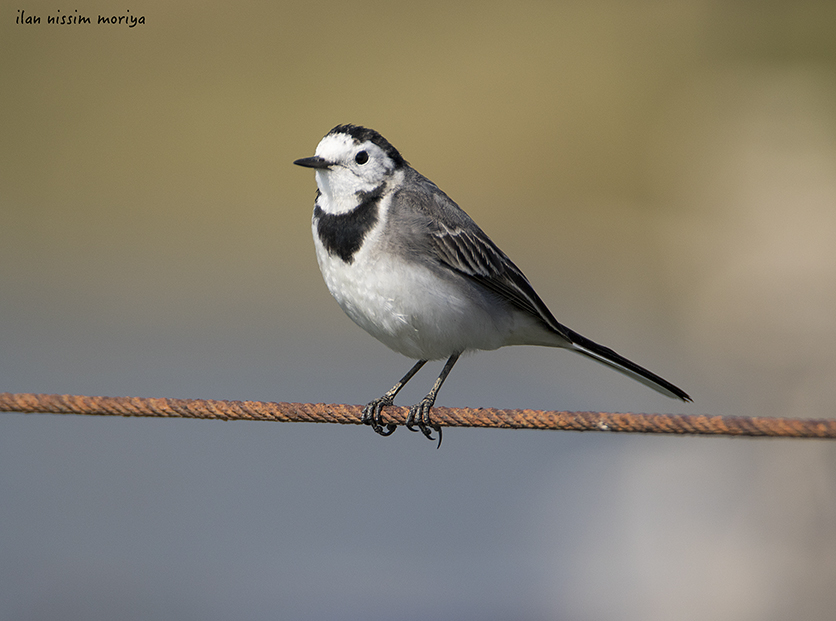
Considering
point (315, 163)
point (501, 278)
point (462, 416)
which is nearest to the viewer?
point (462, 416)

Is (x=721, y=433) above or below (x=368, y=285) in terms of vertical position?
below

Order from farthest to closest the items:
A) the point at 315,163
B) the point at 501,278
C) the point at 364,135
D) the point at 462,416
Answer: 1. the point at 501,278
2. the point at 364,135
3. the point at 315,163
4. the point at 462,416

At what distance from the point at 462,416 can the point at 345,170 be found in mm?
1825

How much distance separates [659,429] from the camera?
2207 millimetres

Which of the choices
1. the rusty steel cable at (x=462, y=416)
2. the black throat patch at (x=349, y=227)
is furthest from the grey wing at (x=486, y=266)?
the rusty steel cable at (x=462, y=416)

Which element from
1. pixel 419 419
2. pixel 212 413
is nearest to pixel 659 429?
pixel 212 413

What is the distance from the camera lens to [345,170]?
4.09m

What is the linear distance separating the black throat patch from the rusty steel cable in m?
1.30

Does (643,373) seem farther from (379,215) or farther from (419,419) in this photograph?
(379,215)

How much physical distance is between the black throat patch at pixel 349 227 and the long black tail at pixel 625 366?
126 centimetres

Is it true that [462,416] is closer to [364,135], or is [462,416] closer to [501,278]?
[501,278]

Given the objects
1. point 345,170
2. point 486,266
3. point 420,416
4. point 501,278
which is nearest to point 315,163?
point 345,170

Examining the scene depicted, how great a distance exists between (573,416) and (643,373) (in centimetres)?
183

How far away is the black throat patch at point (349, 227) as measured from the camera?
3883 mm
